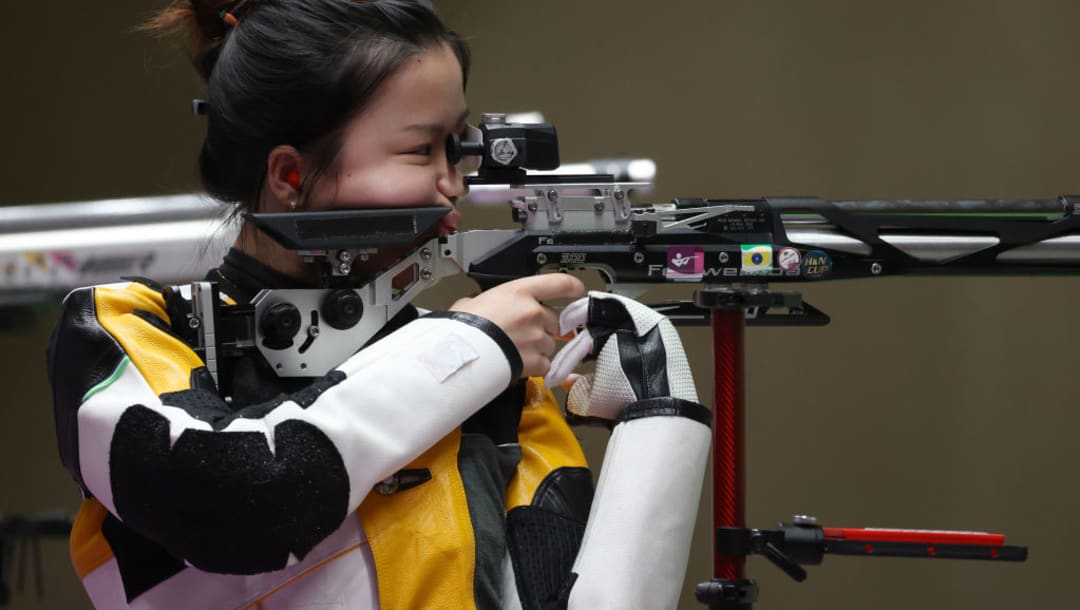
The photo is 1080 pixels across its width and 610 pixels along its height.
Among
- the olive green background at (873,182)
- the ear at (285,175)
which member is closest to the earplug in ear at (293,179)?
the ear at (285,175)

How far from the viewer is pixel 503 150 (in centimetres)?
110

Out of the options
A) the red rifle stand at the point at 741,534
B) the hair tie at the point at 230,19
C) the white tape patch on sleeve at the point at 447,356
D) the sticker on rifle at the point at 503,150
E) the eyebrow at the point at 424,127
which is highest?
the hair tie at the point at 230,19

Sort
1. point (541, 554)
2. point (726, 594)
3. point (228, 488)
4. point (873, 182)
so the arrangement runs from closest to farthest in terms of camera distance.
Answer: point (228, 488), point (541, 554), point (726, 594), point (873, 182)

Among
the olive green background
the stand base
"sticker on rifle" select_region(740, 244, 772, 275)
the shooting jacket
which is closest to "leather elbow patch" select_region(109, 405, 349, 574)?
→ the shooting jacket

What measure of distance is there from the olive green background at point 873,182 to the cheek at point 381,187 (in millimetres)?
987

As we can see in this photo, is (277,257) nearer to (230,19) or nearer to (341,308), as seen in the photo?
(341,308)

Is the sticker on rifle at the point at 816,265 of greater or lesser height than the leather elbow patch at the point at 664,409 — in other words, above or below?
above

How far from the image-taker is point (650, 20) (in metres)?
2.01

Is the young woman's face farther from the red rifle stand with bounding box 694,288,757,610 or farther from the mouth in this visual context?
the red rifle stand with bounding box 694,288,757,610

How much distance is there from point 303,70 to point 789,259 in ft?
2.01

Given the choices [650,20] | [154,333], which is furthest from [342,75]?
[650,20]

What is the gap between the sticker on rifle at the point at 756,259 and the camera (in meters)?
1.30

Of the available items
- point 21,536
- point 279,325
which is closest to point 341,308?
point 279,325

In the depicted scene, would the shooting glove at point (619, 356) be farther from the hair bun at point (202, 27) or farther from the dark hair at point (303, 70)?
the hair bun at point (202, 27)
